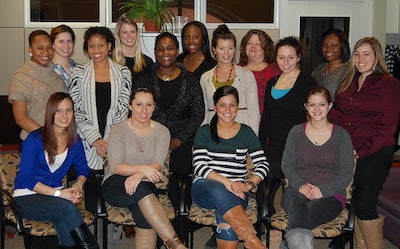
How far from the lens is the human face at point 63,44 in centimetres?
475

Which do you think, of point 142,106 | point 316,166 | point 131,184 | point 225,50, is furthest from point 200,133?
point 316,166

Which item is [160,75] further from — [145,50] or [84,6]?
[84,6]

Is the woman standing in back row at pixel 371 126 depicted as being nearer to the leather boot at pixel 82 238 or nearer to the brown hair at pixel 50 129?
the leather boot at pixel 82 238

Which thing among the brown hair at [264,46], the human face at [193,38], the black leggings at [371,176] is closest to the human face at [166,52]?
the human face at [193,38]

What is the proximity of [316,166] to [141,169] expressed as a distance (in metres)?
1.22

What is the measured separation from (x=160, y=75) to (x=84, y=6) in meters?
3.57

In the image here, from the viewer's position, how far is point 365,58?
4234 mm

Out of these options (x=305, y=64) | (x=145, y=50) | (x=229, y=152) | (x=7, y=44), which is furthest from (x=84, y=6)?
(x=229, y=152)

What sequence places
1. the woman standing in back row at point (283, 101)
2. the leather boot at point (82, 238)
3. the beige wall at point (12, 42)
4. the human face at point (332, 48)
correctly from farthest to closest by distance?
the beige wall at point (12, 42), the human face at point (332, 48), the woman standing in back row at point (283, 101), the leather boot at point (82, 238)

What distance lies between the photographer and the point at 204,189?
409 cm

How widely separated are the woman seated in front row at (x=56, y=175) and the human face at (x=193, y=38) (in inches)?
52.4

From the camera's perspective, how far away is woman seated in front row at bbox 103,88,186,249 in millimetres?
3967

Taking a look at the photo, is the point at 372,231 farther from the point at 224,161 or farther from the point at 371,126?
the point at 224,161

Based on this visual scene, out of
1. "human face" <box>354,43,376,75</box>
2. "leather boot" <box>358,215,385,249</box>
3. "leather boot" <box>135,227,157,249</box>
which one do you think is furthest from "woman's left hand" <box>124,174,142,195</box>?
"human face" <box>354,43,376,75</box>
